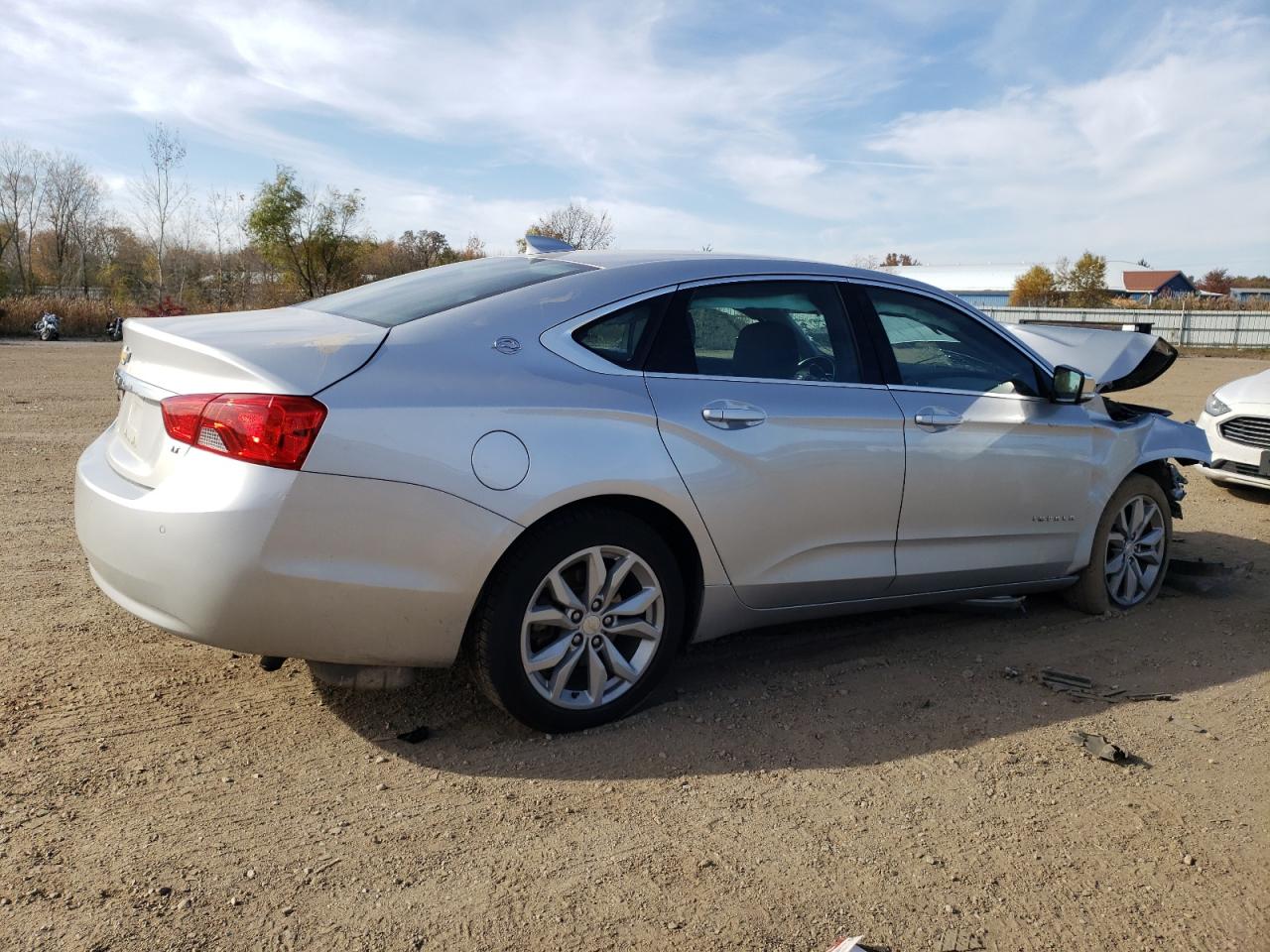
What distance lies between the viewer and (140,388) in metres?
3.33

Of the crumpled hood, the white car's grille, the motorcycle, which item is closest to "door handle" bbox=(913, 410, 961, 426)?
the white car's grille

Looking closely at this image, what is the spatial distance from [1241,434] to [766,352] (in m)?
6.52

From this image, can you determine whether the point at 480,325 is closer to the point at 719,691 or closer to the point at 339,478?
the point at 339,478

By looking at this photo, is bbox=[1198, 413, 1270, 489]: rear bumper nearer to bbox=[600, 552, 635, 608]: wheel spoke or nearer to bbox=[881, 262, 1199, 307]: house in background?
bbox=[600, 552, 635, 608]: wheel spoke

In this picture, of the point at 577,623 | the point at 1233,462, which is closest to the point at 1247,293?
the point at 1233,462

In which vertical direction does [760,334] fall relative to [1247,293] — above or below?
below

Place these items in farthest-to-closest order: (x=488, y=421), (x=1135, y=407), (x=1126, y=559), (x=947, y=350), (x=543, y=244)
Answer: (x=1135, y=407) → (x=1126, y=559) → (x=543, y=244) → (x=947, y=350) → (x=488, y=421)

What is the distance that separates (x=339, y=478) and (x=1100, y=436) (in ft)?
12.0

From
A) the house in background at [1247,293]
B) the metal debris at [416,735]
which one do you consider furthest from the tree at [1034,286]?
the metal debris at [416,735]

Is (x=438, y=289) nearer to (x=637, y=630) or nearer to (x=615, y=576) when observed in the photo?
(x=615, y=576)

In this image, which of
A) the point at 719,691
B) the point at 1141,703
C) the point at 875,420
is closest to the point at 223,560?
the point at 719,691

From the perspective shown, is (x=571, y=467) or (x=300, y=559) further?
(x=571, y=467)

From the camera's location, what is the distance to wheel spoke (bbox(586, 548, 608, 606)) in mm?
3390

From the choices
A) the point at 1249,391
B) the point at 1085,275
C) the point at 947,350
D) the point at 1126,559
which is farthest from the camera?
the point at 1085,275
